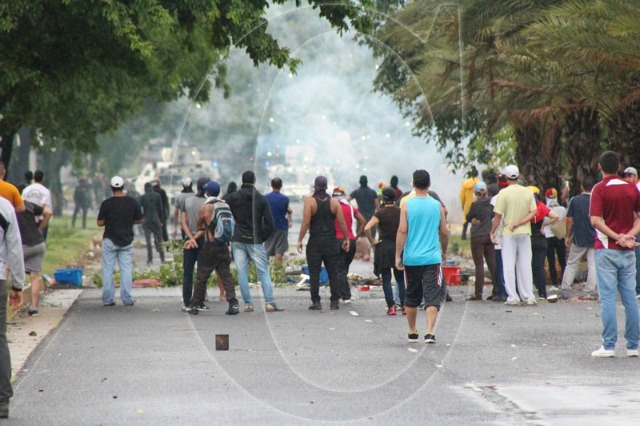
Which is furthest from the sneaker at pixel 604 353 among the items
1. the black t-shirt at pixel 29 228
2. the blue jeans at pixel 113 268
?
the blue jeans at pixel 113 268

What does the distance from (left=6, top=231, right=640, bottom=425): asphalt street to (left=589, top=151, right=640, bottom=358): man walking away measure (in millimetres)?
461

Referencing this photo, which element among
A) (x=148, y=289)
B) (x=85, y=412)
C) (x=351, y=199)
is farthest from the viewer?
(x=148, y=289)

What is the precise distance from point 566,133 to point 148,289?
27.1 feet

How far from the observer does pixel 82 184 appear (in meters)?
53.4

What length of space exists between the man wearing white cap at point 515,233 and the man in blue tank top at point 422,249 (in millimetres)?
4820

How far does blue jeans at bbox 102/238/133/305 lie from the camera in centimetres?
1834

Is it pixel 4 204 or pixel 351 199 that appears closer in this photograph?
pixel 4 204

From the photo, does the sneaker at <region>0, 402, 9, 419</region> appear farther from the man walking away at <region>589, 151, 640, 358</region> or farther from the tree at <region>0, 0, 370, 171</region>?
the tree at <region>0, 0, 370, 171</region>

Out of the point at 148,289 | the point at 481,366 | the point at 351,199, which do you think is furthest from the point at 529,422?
the point at 148,289

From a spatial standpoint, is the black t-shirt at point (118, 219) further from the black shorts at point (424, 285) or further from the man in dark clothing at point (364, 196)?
the black shorts at point (424, 285)

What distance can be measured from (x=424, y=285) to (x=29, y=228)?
19.7 ft

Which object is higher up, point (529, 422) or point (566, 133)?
point (566, 133)

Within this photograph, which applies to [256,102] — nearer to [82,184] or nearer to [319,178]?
[319,178]

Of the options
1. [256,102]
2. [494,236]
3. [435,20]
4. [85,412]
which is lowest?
[85,412]
